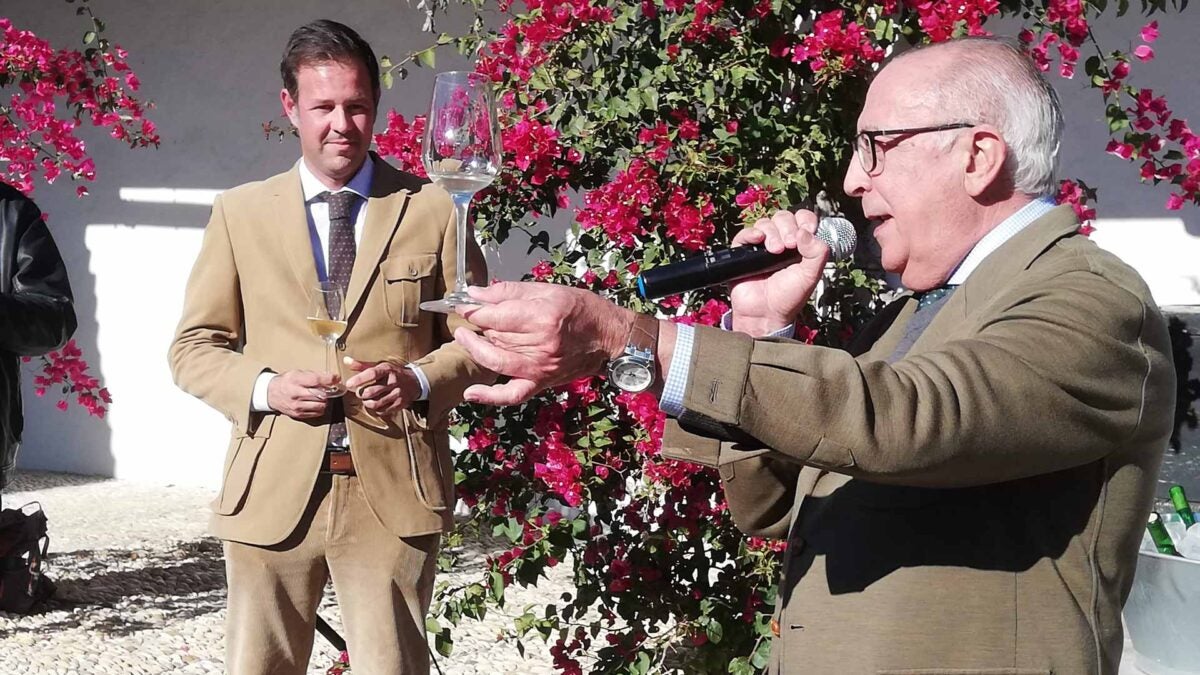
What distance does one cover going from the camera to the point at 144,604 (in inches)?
245

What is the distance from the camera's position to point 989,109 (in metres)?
1.88

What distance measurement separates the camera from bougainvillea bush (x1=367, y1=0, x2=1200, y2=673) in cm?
387

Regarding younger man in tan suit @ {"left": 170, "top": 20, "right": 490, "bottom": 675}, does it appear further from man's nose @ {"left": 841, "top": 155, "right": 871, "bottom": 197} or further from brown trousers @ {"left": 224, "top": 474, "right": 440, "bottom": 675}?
man's nose @ {"left": 841, "top": 155, "right": 871, "bottom": 197}

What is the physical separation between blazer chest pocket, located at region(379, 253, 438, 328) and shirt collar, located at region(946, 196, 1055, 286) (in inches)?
64.8

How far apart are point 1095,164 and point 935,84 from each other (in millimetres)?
3942

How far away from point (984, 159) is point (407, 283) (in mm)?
1739

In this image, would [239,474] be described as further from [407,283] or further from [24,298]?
[24,298]

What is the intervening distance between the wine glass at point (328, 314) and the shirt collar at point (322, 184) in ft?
1.27

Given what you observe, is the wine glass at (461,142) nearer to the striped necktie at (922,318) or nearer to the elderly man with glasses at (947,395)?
the elderly man with glasses at (947,395)

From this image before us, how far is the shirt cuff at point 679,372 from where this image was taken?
5.01 feet

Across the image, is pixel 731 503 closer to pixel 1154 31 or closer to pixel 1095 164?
pixel 1154 31

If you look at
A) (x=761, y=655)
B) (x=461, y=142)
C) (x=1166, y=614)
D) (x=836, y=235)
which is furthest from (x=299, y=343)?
(x=1166, y=614)

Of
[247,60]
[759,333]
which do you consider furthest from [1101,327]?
[247,60]

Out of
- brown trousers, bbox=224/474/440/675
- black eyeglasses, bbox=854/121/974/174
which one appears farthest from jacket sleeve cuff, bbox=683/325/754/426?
brown trousers, bbox=224/474/440/675
